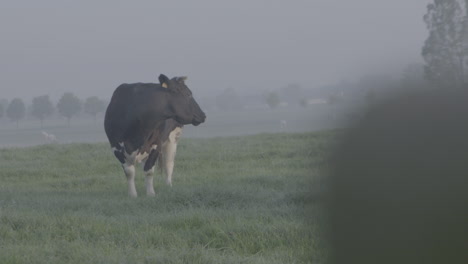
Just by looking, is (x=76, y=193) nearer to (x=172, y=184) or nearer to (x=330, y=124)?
(x=172, y=184)

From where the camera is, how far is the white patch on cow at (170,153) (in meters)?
9.15

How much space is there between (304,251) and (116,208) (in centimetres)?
310

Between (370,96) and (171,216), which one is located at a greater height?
(370,96)

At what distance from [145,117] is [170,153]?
117 centimetres

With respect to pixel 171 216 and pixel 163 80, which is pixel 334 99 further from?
pixel 163 80

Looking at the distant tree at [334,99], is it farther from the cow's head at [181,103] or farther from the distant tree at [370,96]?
the cow's head at [181,103]

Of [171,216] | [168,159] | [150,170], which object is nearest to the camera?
[171,216]

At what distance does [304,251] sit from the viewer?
4.50 meters

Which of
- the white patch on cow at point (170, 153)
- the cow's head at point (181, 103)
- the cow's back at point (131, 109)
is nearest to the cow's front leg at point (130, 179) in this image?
the cow's back at point (131, 109)

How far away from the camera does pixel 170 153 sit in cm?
939

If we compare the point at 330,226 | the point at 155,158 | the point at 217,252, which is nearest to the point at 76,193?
the point at 155,158

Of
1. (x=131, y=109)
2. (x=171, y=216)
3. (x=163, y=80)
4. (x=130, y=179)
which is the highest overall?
(x=163, y=80)

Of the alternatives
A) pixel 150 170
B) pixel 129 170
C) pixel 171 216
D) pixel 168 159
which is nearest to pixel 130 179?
pixel 129 170

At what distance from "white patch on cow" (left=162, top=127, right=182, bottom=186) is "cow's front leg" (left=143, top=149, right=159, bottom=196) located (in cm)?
49
